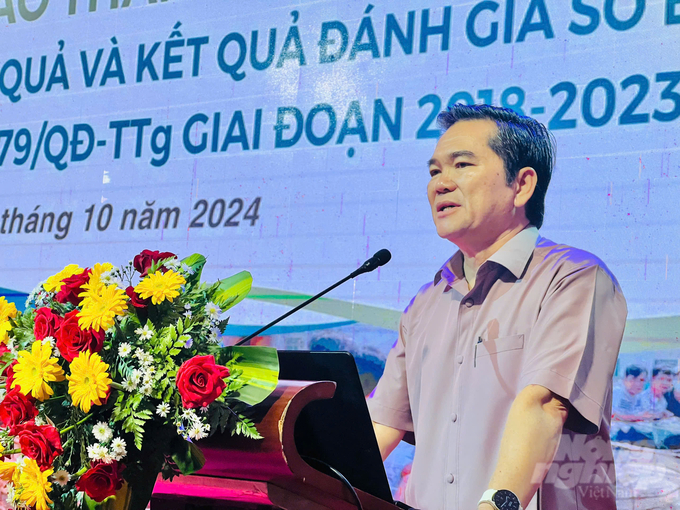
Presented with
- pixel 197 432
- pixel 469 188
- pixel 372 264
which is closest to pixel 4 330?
pixel 197 432

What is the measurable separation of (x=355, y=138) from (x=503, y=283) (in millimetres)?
729

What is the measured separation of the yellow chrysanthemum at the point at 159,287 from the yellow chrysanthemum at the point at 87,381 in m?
0.13

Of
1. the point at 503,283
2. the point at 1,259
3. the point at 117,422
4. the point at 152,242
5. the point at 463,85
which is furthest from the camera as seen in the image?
the point at 1,259

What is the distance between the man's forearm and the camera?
215 centimetres

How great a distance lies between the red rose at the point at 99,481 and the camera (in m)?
1.28

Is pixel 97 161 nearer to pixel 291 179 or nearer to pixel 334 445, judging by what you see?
pixel 291 179

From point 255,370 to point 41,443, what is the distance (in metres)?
0.36

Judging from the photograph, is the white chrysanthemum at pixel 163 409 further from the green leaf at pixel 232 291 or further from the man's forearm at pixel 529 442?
the man's forearm at pixel 529 442

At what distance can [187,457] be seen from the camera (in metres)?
1.31

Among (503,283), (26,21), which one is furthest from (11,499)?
(26,21)

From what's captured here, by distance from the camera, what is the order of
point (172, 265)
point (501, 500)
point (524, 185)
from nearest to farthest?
point (172, 265) → point (501, 500) → point (524, 185)

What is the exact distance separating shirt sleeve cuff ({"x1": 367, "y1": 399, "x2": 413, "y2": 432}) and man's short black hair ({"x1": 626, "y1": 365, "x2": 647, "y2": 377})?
661 millimetres

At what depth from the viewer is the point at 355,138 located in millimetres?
2736

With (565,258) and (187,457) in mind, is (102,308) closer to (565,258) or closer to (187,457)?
(187,457)
